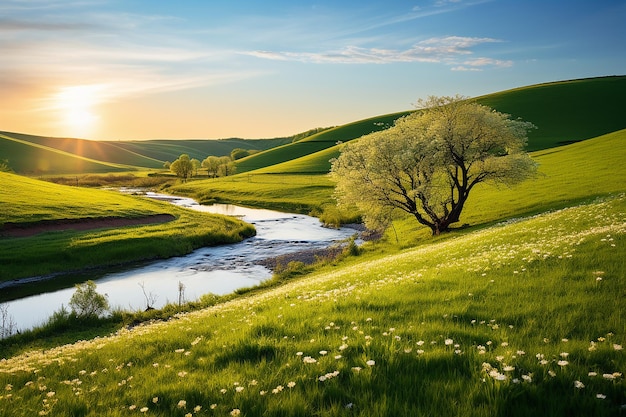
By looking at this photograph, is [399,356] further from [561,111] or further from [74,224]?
[561,111]

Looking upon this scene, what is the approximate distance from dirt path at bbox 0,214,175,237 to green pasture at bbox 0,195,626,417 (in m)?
44.7

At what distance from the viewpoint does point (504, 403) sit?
15.7 ft

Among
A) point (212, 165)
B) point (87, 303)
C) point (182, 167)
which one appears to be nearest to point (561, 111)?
point (212, 165)

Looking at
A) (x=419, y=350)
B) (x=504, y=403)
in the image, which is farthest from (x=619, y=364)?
(x=419, y=350)

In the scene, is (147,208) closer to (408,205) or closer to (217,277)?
(217,277)

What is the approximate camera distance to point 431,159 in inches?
1528

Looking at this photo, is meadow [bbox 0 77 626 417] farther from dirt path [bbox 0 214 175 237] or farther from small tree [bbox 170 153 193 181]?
small tree [bbox 170 153 193 181]

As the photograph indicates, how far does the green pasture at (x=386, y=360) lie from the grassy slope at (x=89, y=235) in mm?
34028

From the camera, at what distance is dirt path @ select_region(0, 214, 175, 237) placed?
45438 mm

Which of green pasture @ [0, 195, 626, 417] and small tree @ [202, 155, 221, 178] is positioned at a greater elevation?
small tree @ [202, 155, 221, 178]

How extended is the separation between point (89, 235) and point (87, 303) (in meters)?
26.2

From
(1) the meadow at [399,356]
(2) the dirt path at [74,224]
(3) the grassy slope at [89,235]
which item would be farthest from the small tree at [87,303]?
(2) the dirt path at [74,224]

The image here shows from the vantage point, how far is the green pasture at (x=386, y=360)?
16.7 ft

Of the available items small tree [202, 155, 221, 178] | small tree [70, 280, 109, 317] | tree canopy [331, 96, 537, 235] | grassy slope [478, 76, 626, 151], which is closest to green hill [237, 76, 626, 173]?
grassy slope [478, 76, 626, 151]
